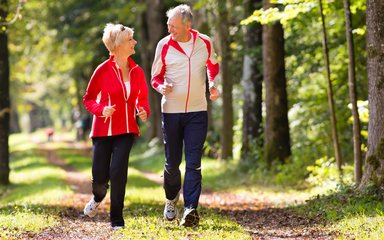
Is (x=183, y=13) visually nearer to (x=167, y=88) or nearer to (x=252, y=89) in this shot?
(x=167, y=88)

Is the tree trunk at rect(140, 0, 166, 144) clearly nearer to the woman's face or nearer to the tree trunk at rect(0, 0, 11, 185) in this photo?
the tree trunk at rect(0, 0, 11, 185)

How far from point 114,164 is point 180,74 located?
1.34 m

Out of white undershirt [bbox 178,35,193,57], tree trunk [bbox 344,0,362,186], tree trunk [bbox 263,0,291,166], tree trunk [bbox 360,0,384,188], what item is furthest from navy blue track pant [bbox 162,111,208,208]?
tree trunk [bbox 263,0,291,166]

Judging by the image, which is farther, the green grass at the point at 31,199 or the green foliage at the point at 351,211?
the green grass at the point at 31,199

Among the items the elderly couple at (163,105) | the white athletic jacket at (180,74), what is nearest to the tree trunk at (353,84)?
the elderly couple at (163,105)

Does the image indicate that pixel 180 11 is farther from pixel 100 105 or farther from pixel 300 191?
pixel 300 191

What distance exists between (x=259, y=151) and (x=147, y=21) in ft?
54.5

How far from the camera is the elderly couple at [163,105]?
7.57m

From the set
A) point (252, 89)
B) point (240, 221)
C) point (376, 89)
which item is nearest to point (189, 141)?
point (240, 221)

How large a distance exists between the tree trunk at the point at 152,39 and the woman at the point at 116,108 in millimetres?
21506

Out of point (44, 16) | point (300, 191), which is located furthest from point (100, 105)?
point (44, 16)

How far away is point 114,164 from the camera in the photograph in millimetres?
7562

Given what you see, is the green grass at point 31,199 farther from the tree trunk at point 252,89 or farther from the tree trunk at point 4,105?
the tree trunk at point 252,89

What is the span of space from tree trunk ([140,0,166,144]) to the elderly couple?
21.2m
